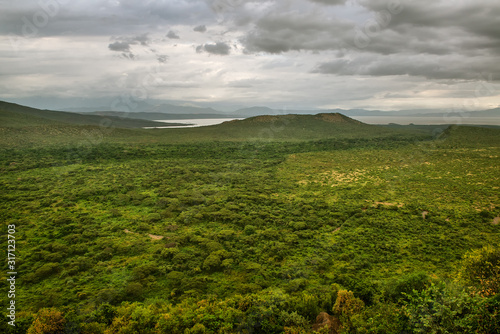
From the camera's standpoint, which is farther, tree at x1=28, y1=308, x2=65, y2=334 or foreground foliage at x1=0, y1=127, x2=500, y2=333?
foreground foliage at x1=0, y1=127, x2=500, y2=333

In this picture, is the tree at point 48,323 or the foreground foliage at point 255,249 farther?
the foreground foliage at point 255,249

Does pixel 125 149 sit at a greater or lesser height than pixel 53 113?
lesser

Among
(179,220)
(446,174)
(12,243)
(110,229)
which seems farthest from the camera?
(446,174)

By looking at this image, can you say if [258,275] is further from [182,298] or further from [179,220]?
[179,220]

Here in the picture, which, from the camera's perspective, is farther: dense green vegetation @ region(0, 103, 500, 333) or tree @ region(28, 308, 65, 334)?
dense green vegetation @ region(0, 103, 500, 333)

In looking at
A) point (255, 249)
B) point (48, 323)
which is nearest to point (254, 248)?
point (255, 249)

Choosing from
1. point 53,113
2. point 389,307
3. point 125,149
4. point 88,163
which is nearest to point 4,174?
point 88,163

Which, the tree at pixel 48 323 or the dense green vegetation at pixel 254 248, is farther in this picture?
the dense green vegetation at pixel 254 248

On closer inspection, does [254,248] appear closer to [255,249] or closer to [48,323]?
[255,249]
